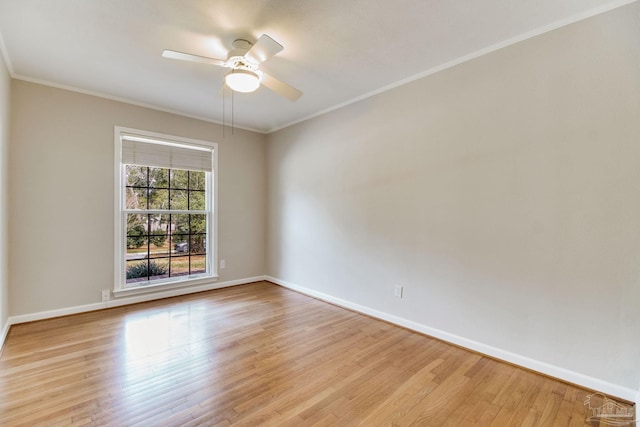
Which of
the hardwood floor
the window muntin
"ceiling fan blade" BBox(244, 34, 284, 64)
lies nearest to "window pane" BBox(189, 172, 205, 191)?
the window muntin

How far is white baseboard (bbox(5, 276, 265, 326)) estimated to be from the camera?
2.99 m

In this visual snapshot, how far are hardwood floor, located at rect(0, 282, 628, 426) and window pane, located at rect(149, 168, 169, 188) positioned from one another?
1694 millimetres

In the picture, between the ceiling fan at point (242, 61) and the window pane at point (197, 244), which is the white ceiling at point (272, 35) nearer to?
the ceiling fan at point (242, 61)

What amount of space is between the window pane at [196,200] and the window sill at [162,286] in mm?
1036

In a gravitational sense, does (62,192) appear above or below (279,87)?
below

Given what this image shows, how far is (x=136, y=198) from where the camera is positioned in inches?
146

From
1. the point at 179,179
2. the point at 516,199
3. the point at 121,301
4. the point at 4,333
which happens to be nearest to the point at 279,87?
the point at 516,199

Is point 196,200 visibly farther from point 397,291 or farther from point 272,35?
point 397,291

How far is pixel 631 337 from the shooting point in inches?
71.5

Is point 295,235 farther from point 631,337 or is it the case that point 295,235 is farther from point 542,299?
point 631,337

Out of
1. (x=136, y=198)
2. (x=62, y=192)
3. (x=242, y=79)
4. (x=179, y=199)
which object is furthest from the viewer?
(x=179, y=199)

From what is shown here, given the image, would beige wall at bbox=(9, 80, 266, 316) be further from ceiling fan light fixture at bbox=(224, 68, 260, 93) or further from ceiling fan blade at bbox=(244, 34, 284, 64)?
ceiling fan blade at bbox=(244, 34, 284, 64)

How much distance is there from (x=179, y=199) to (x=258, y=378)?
288cm

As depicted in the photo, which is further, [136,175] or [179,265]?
[179,265]
